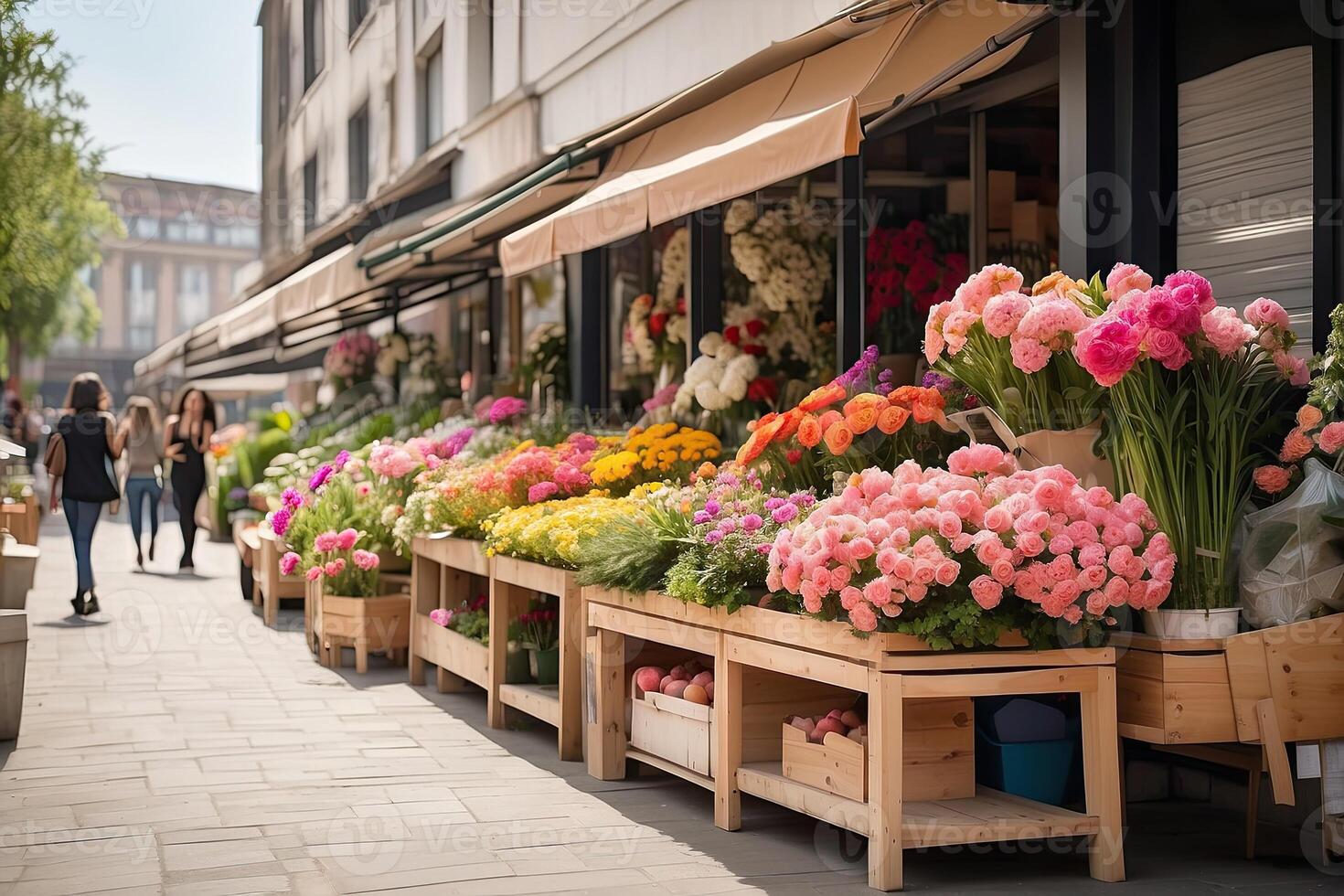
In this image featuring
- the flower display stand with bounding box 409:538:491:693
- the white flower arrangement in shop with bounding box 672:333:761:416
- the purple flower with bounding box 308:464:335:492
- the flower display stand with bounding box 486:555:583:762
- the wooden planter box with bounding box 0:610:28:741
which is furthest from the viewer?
the purple flower with bounding box 308:464:335:492

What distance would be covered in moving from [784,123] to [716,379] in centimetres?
284

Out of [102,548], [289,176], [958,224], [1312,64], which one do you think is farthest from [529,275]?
[289,176]

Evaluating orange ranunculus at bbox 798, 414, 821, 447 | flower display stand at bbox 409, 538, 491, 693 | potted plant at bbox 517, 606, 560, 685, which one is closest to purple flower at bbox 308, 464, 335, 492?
flower display stand at bbox 409, 538, 491, 693

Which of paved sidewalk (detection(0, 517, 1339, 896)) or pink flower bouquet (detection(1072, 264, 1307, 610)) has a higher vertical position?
pink flower bouquet (detection(1072, 264, 1307, 610))

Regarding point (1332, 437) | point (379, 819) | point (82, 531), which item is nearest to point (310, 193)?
point (82, 531)


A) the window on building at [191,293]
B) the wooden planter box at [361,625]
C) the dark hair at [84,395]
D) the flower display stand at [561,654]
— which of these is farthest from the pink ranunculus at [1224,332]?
the window on building at [191,293]

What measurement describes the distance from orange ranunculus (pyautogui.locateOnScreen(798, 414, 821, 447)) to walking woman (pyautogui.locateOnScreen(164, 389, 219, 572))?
10.9 metres

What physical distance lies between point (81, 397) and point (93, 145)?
7394 mm

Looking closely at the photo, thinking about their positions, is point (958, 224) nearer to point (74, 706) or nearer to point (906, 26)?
point (906, 26)

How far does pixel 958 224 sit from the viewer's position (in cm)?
938

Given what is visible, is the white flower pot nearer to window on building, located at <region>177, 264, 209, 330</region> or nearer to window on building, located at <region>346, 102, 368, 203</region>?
window on building, located at <region>346, 102, 368, 203</region>

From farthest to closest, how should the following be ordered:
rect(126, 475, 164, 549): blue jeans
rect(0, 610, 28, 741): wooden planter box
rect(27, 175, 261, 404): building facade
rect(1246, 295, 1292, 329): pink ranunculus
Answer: rect(27, 175, 261, 404): building facade, rect(126, 475, 164, 549): blue jeans, rect(0, 610, 28, 741): wooden planter box, rect(1246, 295, 1292, 329): pink ranunculus

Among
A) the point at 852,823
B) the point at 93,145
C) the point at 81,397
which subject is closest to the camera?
the point at 852,823

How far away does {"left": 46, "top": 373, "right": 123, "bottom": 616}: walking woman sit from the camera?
11.6m
